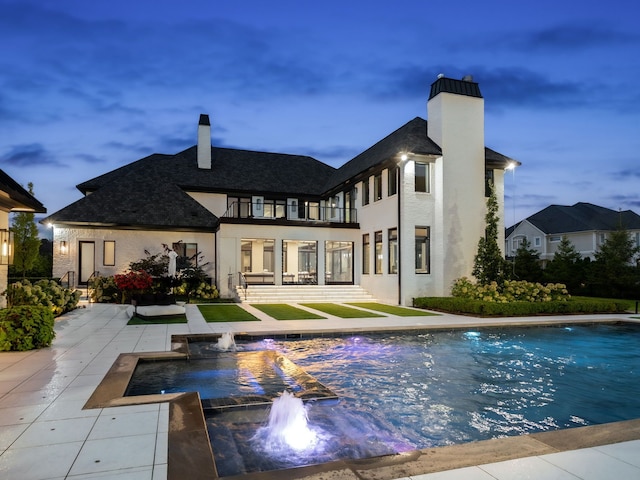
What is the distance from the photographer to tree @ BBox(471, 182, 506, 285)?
17.6 metres

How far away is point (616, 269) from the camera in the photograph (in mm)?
24016

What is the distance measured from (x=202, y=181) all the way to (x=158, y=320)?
13.8 m

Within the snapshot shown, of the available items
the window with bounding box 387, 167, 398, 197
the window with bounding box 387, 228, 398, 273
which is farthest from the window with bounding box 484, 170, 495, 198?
the window with bounding box 387, 228, 398, 273

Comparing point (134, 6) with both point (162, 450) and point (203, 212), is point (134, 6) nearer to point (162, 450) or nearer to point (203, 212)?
point (203, 212)

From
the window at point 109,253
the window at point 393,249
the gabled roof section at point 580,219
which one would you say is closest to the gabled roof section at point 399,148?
the window at point 393,249

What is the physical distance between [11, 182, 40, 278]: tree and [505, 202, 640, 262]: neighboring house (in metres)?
39.0

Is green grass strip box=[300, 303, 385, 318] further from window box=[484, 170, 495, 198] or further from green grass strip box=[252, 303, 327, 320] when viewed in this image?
window box=[484, 170, 495, 198]

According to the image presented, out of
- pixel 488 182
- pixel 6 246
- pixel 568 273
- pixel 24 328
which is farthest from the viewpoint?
pixel 568 273

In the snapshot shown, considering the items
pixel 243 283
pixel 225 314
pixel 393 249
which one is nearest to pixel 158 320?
pixel 225 314

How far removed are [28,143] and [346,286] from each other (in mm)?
79541

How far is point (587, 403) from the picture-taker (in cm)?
643

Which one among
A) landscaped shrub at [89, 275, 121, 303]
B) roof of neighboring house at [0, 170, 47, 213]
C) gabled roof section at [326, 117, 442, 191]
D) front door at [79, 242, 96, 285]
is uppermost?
gabled roof section at [326, 117, 442, 191]

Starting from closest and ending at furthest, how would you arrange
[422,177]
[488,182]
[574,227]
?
[422,177] → [488,182] → [574,227]

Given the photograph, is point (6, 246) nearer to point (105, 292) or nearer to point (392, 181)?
point (105, 292)
